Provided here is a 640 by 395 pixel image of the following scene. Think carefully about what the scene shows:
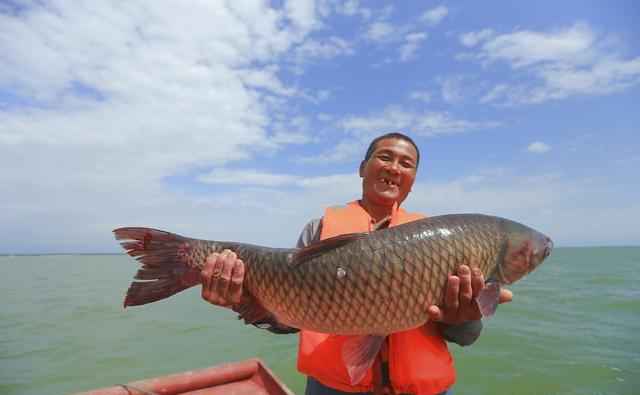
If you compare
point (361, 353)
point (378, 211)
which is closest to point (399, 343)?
point (361, 353)

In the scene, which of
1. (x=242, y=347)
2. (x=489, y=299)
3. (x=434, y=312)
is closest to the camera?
(x=434, y=312)

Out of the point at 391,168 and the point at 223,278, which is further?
the point at 391,168

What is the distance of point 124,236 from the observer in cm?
278

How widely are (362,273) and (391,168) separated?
1176 millimetres

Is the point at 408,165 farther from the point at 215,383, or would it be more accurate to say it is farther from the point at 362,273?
the point at 215,383

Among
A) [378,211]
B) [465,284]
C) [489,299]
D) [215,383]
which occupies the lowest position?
[215,383]

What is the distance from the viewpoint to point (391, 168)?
3309 millimetres

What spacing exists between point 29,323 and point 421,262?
18.9m

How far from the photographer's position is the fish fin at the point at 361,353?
2.54m

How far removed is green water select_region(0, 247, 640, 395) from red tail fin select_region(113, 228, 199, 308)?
660 cm

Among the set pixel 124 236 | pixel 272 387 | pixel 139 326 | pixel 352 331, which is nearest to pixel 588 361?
pixel 272 387

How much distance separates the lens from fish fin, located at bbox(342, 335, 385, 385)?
8.33 feet

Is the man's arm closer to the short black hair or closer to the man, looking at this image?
the man

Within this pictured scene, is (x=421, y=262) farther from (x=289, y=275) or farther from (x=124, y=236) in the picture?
(x=124, y=236)
